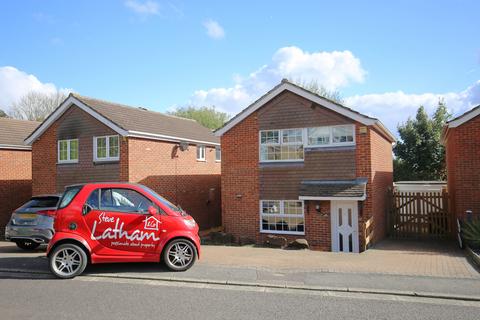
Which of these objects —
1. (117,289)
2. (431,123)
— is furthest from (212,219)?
(431,123)

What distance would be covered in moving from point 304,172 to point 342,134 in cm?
180

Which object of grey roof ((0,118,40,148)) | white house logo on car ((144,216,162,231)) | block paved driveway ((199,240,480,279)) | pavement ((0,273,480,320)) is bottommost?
→ block paved driveway ((199,240,480,279))

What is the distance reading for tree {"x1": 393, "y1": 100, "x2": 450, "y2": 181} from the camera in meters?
28.5

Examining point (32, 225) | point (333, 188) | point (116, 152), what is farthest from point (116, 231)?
point (116, 152)

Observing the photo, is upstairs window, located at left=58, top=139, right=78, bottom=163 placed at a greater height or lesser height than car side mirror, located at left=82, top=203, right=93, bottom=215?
greater

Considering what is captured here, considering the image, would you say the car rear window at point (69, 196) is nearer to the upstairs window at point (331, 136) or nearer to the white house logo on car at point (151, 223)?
the white house logo on car at point (151, 223)

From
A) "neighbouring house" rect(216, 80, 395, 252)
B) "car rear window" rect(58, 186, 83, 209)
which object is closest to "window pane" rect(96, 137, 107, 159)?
"neighbouring house" rect(216, 80, 395, 252)

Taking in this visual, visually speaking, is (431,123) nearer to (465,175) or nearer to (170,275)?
(465,175)

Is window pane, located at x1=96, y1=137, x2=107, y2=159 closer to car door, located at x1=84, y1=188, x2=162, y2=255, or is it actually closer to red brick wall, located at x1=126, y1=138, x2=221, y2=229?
red brick wall, located at x1=126, y1=138, x2=221, y2=229

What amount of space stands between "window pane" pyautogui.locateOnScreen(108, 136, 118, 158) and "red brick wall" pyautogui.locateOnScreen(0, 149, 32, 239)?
687 cm

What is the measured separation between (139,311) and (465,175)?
11261mm

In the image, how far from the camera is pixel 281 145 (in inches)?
566

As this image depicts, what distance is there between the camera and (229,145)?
49.9 ft

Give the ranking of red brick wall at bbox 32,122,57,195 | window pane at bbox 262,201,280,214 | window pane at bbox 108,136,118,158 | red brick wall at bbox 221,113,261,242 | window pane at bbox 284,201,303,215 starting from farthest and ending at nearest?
1. red brick wall at bbox 32,122,57,195
2. window pane at bbox 108,136,118,158
3. red brick wall at bbox 221,113,261,242
4. window pane at bbox 262,201,280,214
5. window pane at bbox 284,201,303,215
